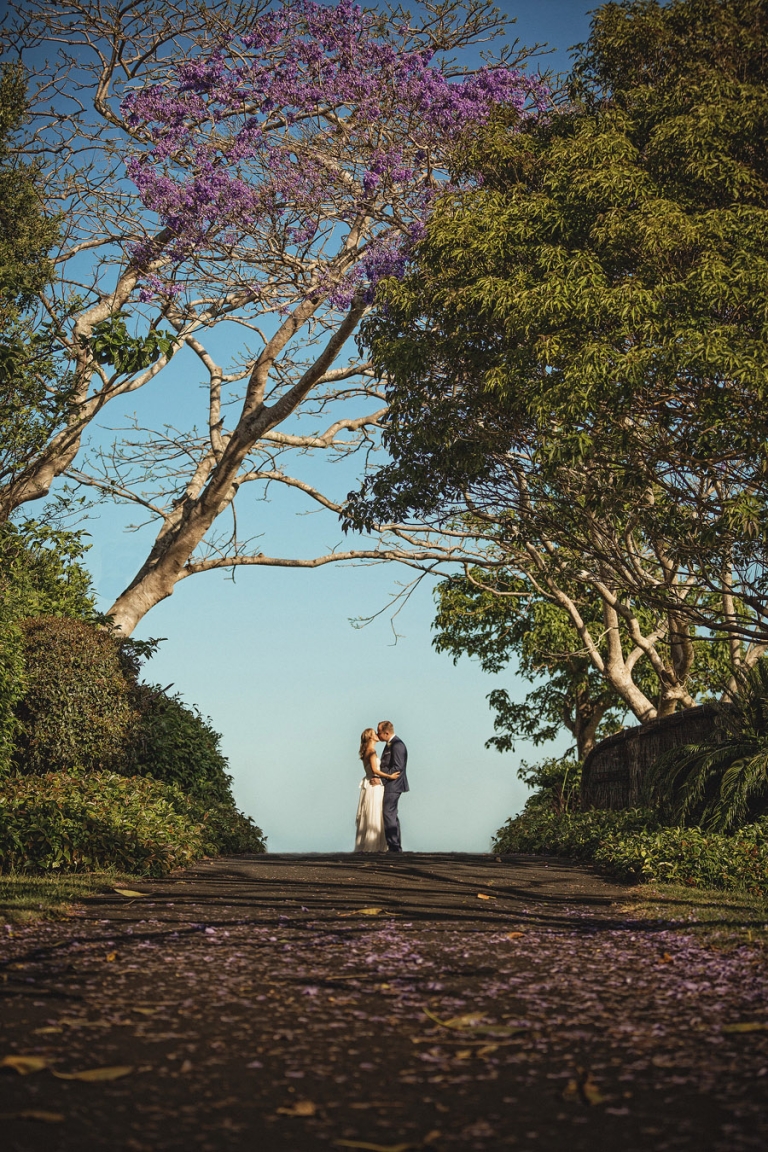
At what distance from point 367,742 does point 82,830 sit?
565 cm

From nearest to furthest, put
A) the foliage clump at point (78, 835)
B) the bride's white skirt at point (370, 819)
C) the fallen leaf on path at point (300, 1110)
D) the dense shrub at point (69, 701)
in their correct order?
the fallen leaf on path at point (300, 1110)
the foliage clump at point (78, 835)
the dense shrub at point (69, 701)
the bride's white skirt at point (370, 819)

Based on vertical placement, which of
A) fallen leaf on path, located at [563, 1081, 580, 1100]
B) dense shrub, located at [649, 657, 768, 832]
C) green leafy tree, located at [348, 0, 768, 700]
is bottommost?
fallen leaf on path, located at [563, 1081, 580, 1100]

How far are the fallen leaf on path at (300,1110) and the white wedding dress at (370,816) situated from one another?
1079cm

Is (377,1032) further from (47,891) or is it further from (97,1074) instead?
(47,891)

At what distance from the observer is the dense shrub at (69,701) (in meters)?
12.0

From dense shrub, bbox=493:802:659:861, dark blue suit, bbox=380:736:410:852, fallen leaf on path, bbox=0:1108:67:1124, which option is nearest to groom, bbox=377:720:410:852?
dark blue suit, bbox=380:736:410:852

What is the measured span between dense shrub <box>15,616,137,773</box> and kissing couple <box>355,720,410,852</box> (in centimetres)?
329

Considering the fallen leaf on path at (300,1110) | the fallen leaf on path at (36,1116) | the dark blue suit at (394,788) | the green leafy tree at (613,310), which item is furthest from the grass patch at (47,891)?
the dark blue suit at (394,788)

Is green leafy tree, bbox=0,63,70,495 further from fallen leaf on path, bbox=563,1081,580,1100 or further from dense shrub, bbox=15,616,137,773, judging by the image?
fallen leaf on path, bbox=563,1081,580,1100

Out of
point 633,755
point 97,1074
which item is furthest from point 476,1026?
point 633,755

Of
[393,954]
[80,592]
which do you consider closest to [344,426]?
[80,592]

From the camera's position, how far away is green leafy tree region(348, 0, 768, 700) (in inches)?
345

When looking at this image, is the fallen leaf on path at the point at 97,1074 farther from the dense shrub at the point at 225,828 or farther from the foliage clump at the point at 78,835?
the dense shrub at the point at 225,828

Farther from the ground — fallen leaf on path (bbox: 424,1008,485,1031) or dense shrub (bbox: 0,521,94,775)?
dense shrub (bbox: 0,521,94,775)
